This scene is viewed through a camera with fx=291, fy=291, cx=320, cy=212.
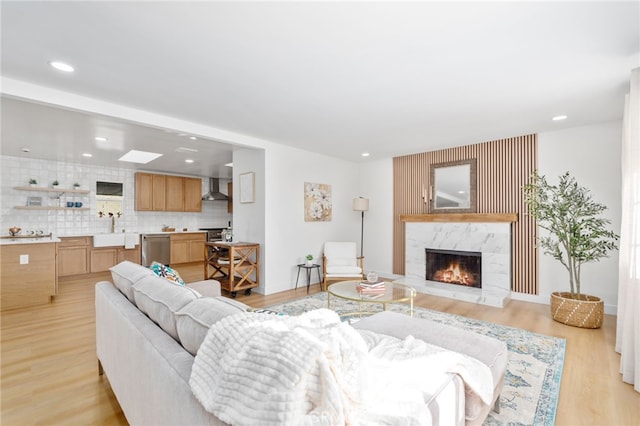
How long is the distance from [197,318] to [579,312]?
4.04 meters

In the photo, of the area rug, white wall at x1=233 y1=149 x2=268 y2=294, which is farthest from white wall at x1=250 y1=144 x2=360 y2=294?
the area rug

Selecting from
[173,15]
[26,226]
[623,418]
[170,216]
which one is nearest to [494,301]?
[623,418]

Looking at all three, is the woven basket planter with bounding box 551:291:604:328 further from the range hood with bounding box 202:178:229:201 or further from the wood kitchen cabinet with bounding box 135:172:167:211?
the wood kitchen cabinet with bounding box 135:172:167:211

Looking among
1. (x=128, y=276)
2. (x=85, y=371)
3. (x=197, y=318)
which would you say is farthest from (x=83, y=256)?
(x=197, y=318)

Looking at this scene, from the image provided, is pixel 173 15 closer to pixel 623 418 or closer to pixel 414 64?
pixel 414 64

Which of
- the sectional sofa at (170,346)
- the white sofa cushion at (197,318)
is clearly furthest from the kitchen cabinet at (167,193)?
the white sofa cushion at (197,318)

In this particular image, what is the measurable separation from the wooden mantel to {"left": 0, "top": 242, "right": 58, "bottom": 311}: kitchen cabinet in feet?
18.3

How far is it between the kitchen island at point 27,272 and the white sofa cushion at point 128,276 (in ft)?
9.91

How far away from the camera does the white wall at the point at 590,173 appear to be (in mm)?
3715

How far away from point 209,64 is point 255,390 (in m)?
2.39

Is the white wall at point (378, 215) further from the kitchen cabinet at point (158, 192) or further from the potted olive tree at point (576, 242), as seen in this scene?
the kitchen cabinet at point (158, 192)

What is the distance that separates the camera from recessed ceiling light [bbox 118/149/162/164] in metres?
5.62

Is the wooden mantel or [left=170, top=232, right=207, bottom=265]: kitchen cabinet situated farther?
[left=170, top=232, right=207, bottom=265]: kitchen cabinet

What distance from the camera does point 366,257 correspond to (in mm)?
6266
